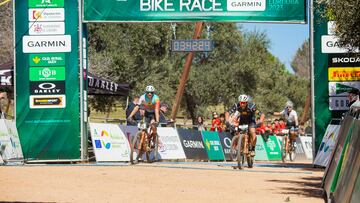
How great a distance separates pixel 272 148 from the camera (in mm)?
34094

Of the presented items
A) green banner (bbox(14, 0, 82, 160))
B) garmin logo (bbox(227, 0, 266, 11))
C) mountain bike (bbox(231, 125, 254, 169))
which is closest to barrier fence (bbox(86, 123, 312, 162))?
green banner (bbox(14, 0, 82, 160))

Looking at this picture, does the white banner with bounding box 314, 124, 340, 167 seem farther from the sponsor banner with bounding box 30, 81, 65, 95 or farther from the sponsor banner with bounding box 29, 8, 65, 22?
the sponsor banner with bounding box 29, 8, 65, 22

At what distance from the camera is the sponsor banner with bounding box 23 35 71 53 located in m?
22.4

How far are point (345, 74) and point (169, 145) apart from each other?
21.1 feet

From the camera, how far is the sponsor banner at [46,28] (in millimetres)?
22359

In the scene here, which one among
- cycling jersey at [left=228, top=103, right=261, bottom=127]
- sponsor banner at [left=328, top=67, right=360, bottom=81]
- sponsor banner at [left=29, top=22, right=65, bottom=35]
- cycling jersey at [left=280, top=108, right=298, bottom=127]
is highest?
sponsor banner at [left=29, top=22, right=65, bottom=35]

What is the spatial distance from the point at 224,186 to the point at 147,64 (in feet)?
103

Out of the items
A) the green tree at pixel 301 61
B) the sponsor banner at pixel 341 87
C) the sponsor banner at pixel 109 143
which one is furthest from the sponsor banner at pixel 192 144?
the green tree at pixel 301 61

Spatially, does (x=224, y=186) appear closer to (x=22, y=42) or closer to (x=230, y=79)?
(x=22, y=42)

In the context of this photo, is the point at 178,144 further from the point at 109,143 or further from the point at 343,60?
the point at 343,60

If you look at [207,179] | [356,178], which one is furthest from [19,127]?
[356,178]

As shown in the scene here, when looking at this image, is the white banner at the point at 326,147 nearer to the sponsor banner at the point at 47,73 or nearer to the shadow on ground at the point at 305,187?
the shadow on ground at the point at 305,187

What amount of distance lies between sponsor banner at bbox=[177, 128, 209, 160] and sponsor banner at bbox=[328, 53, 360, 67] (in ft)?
21.8

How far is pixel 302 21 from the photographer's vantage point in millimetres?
22188
